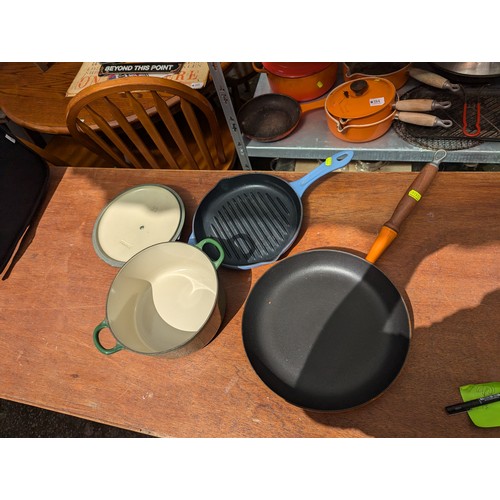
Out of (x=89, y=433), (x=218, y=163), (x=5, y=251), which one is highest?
(x=5, y=251)

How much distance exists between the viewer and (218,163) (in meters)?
1.40

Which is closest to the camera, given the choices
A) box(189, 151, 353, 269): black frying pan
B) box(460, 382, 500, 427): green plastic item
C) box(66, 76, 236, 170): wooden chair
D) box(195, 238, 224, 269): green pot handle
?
Result: box(460, 382, 500, 427): green plastic item

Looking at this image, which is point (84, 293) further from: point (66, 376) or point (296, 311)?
point (296, 311)

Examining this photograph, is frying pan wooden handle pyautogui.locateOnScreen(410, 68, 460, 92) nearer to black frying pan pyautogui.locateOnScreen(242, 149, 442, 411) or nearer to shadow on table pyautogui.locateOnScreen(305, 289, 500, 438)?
black frying pan pyautogui.locateOnScreen(242, 149, 442, 411)

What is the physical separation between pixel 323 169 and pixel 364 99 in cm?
41

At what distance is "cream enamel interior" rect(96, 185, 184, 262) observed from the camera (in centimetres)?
83

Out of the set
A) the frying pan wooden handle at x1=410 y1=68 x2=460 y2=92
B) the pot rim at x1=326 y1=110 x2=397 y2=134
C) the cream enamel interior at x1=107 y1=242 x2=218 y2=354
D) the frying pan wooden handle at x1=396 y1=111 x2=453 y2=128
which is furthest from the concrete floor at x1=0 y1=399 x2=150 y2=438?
the frying pan wooden handle at x1=410 y1=68 x2=460 y2=92

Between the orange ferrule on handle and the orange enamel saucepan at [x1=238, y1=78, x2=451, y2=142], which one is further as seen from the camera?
the orange enamel saucepan at [x1=238, y1=78, x2=451, y2=142]

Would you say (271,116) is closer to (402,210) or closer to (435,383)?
(402,210)

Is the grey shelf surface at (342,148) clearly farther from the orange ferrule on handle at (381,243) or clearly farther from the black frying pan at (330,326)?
the orange ferrule on handle at (381,243)

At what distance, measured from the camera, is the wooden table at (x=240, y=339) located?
0.62 meters

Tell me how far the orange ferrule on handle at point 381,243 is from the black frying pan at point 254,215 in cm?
15

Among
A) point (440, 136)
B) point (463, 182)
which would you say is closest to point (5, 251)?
point (463, 182)

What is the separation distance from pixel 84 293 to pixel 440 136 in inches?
38.7
